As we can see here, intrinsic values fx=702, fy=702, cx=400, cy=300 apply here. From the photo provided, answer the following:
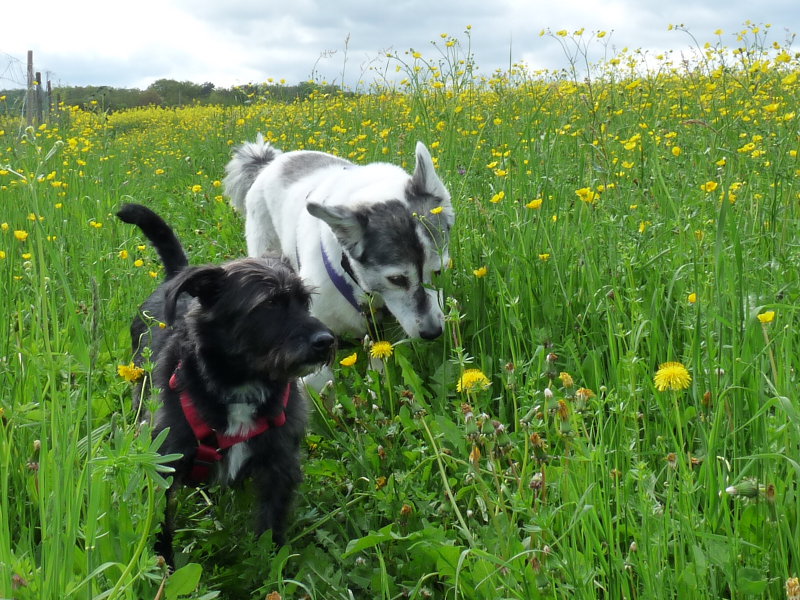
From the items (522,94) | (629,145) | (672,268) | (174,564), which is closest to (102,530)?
(174,564)

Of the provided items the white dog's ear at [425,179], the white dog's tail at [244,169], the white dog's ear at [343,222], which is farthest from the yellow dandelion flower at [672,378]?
the white dog's tail at [244,169]

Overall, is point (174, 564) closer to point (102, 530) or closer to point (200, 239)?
point (102, 530)

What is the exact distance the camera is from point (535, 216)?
392 centimetres

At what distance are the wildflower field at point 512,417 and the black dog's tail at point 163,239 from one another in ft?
1.67

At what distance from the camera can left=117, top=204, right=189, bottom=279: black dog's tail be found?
11.6ft

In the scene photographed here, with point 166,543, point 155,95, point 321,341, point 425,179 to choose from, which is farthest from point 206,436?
point 155,95

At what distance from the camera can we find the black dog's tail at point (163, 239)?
353 cm

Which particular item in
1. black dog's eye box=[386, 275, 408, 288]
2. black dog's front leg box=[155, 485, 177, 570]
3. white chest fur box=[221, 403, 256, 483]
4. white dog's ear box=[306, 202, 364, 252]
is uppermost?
white dog's ear box=[306, 202, 364, 252]

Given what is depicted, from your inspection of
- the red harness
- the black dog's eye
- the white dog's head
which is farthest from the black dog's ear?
the black dog's eye

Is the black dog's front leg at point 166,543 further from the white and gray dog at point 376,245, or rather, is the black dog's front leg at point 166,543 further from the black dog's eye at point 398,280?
the black dog's eye at point 398,280

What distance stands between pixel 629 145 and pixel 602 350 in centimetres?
180

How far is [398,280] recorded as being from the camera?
3986mm

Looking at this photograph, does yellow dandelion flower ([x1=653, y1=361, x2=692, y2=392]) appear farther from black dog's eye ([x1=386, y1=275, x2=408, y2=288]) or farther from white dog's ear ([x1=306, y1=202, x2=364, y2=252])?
white dog's ear ([x1=306, y1=202, x2=364, y2=252])

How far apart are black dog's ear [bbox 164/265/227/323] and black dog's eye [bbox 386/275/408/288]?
4.16 ft
